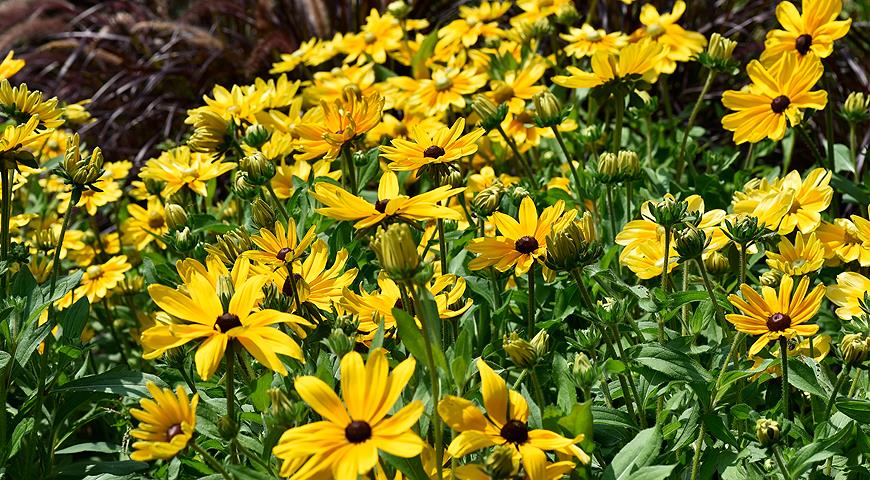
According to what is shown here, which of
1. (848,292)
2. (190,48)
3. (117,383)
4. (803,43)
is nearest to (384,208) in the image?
(117,383)

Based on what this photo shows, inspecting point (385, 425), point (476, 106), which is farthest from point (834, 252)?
point (385, 425)

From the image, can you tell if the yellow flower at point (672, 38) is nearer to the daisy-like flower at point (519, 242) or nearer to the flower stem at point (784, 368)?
the daisy-like flower at point (519, 242)

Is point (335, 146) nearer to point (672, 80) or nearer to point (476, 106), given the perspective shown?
point (476, 106)

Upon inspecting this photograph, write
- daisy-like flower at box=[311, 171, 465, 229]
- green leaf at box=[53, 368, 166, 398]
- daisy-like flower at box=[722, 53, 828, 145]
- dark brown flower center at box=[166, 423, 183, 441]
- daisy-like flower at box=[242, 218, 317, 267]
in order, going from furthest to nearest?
daisy-like flower at box=[722, 53, 828, 145] < green leaf at box=[53, 368, 166, 398] < daisy-like flower at box=[242, 218, 317, 267] < daisy-like flower at box=[311, 171, 465, 229] < dark brown flower center at box=[166, 423, 183, 441]

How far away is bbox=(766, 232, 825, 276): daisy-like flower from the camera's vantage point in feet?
5.51

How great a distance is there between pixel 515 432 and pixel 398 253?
0.30 metres

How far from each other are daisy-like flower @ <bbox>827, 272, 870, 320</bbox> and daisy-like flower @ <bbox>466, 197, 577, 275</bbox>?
555mm

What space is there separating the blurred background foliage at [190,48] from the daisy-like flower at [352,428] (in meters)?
2.89

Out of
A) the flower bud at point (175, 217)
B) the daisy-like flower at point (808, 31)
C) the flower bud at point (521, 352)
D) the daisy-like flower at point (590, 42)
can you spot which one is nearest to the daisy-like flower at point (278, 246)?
the flower bud at point (521, 352)

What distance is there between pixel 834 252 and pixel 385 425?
1166 mm

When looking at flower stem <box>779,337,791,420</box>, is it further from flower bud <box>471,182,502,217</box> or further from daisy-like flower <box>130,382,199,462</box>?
daisy-like flower <box>130,382,199,462</box>

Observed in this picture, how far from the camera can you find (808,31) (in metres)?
2.22

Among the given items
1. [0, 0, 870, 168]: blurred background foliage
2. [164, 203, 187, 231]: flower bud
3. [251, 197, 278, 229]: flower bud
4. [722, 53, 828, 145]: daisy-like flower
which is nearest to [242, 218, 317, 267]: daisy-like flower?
[251, 197, 278, 229]: flower bud

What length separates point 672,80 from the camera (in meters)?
4.15
